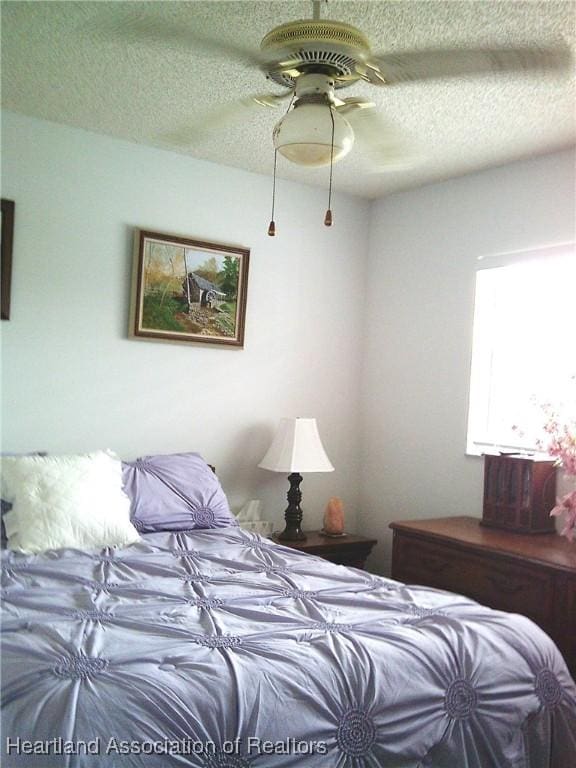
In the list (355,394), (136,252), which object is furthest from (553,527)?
(136,252)

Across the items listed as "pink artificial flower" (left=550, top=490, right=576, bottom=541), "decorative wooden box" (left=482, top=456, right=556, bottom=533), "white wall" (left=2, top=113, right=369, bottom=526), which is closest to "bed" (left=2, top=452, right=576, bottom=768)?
"pink artificial flower" (left=550, top=490, right=576, bottom=541)

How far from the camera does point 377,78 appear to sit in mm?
2184

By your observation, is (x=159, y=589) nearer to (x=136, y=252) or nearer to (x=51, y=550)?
(x=51, y=550)

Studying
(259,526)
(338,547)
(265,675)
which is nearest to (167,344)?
(259,526)

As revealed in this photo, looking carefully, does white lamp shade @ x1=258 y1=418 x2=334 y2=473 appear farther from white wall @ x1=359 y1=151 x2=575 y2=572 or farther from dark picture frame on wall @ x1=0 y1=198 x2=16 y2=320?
dark picture frame on wall @ x1=0 y1=198 x2=16 y2=320

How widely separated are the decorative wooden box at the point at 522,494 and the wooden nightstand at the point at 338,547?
2.53ft

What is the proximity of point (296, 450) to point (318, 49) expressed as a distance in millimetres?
2064

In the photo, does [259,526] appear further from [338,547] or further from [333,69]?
[333,69]

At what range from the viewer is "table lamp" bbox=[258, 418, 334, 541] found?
3.56 meters

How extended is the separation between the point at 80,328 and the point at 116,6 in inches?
59.4

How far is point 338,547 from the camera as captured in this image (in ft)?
11.9

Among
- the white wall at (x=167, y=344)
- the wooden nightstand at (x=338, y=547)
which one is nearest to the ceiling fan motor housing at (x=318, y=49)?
the white wall at (x=167, y=344)

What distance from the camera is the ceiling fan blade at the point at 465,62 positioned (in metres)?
2.22

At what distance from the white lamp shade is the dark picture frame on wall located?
1.45m
